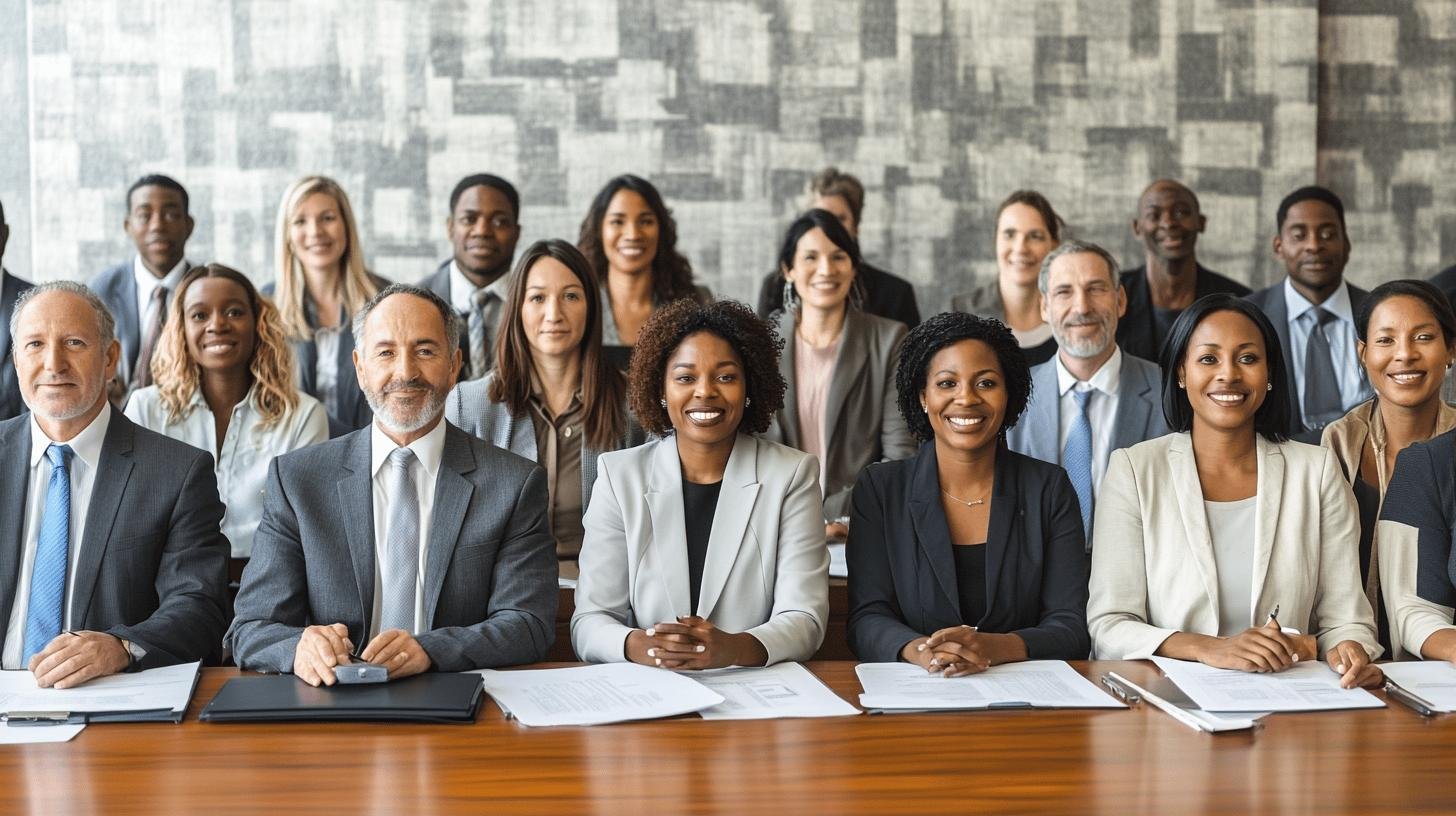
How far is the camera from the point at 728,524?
3209mm

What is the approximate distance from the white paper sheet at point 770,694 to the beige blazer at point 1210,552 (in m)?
0.72

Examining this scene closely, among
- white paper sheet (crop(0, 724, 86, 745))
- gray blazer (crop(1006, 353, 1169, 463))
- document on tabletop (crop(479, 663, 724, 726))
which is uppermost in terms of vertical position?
gray blazer (crop(1006, 353, 1169, 463))

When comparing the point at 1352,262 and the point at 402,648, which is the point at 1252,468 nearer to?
the point at 402,648

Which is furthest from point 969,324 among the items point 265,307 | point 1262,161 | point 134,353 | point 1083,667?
point 1262,161

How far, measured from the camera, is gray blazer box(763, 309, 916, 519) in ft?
15.4

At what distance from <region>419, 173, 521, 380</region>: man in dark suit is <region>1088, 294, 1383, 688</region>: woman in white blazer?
9.29 ft

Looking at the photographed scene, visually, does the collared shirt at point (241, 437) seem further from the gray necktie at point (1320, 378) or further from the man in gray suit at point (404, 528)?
the gray necktie at point (1320, 378)

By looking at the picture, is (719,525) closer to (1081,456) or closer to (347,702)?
(347,702)

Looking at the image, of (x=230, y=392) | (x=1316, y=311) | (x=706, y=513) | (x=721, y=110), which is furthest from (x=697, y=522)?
(x=721, y=110)

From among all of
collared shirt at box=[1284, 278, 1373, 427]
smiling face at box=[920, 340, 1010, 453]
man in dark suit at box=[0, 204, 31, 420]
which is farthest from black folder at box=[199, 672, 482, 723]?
collared shirt at box=[1284, 278, 1373, 427]

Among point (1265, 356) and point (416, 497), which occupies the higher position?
point (1265, 356)

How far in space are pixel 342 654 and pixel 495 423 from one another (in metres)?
1.62

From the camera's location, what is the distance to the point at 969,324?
3.36m

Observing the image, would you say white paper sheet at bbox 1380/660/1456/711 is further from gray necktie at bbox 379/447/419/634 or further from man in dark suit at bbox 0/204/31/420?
man in dark suit at bbox 0/204/31/420
